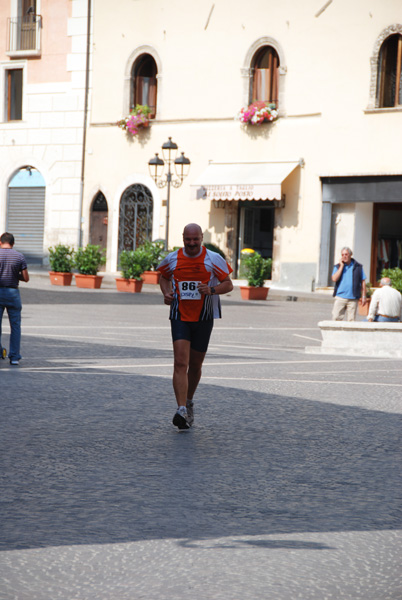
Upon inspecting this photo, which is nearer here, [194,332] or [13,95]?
[194,332]

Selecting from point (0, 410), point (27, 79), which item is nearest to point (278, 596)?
point (0, 410)

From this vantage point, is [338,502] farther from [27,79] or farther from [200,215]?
[27,79]

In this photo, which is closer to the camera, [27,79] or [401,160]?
[401,160]

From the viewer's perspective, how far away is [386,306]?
707 inches

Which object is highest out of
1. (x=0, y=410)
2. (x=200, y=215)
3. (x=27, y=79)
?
(x=27, y=79)

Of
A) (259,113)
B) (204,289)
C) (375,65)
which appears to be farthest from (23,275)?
(259,113)

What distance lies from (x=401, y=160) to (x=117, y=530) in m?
27.0

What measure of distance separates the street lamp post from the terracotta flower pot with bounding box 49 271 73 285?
11.6ft

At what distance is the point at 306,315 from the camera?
2425 cm

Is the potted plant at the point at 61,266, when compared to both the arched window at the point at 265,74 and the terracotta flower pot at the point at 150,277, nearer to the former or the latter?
the terracotta flower pot at the point at 150,277

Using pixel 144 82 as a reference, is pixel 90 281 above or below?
below

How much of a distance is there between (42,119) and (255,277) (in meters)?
13.3

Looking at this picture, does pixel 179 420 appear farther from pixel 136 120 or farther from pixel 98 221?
pixel 98 221

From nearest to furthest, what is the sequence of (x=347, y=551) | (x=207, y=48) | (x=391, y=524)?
(x=347, y=551)
(x=391, y=524)
(x=207, y=48)
